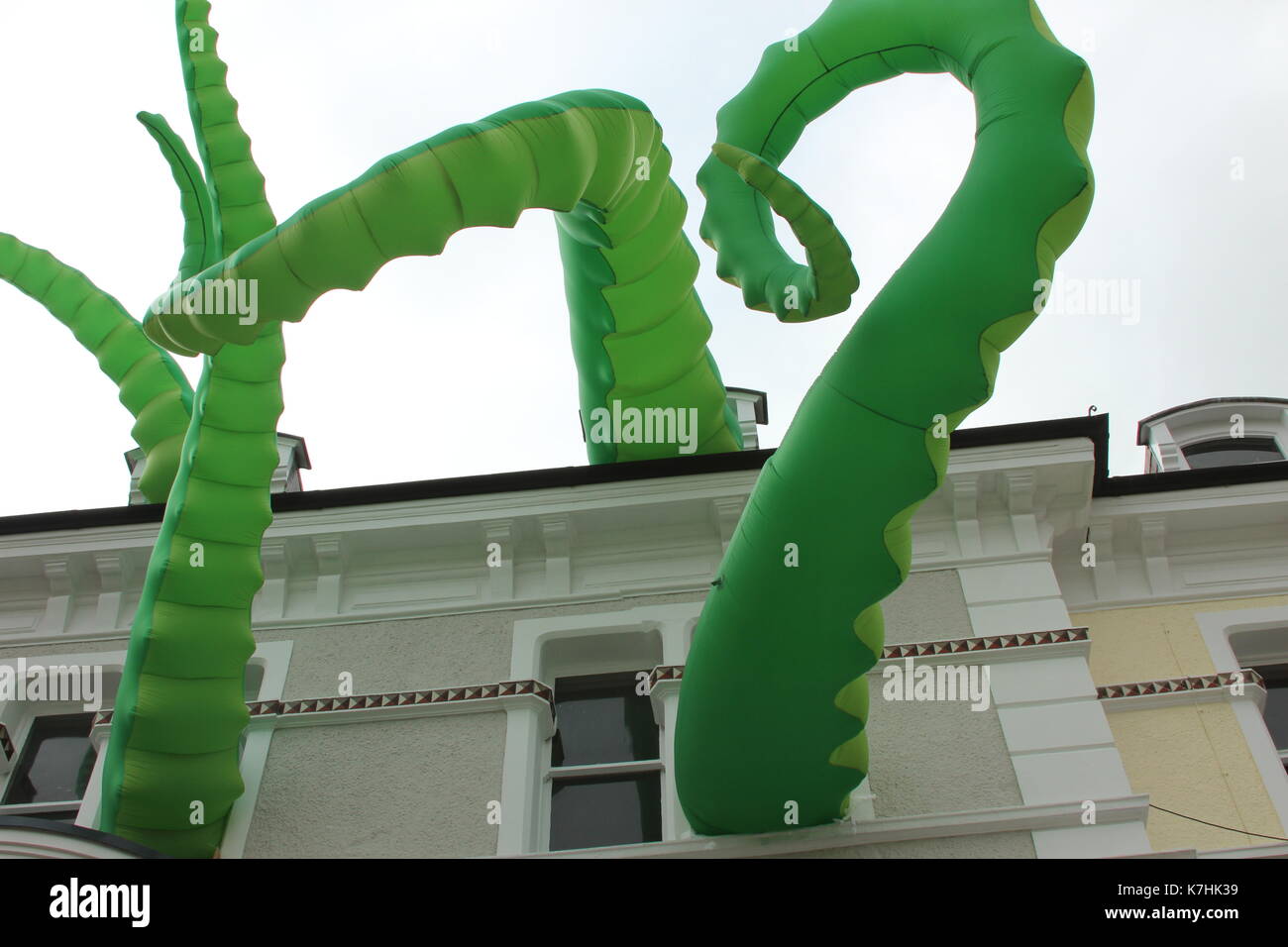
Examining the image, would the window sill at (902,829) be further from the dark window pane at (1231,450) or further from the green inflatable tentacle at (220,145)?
the dark window pane at (1231,450)

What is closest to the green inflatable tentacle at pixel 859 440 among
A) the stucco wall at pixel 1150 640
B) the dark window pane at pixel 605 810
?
the dark window pane at pixel 605 810

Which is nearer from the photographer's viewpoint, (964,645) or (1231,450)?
(964,645)

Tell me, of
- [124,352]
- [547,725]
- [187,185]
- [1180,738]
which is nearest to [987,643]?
[1180,738]

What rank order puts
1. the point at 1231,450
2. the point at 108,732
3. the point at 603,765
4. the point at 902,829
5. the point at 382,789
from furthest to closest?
1. the point at 1231,450
2. the point at 108,732
3. the point at 603,765
4. the point at 382,789
5. the point at 902,829

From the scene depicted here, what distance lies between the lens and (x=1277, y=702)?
849cm

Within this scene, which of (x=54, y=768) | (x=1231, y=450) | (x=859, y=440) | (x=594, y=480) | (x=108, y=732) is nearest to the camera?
(x=859, y=440)

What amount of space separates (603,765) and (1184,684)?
3.64 meters

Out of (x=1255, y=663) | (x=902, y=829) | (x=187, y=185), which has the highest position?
(x=187, y=185)

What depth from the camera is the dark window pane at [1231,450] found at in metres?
11.0

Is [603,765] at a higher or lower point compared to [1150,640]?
lower

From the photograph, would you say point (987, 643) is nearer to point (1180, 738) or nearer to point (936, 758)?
point (936, 758)
